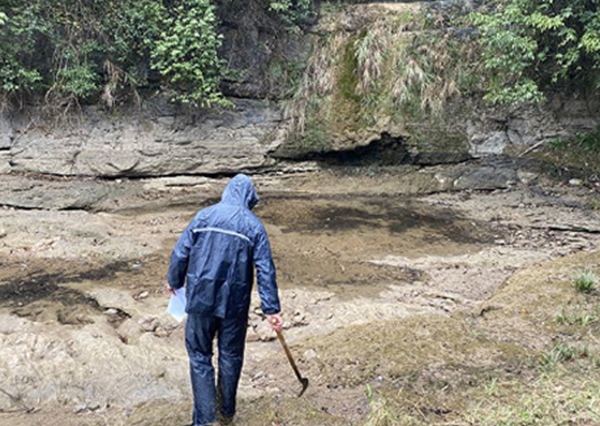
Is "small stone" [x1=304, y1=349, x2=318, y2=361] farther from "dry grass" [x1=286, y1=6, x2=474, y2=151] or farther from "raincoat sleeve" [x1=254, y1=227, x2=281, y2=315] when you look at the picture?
"dry grass" [x1=286, y1=6, x2=474, y2=151]

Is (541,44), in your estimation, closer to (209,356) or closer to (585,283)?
(585,283)

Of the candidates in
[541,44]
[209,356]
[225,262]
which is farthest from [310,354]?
[541,44]

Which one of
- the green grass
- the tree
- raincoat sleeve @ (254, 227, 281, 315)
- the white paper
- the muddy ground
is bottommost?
the muddy ground

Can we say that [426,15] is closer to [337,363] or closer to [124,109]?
[124,109]

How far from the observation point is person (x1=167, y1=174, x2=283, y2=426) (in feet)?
9.89

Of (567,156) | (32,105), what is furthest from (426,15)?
(32,105)

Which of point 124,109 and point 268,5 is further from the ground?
point 268,5

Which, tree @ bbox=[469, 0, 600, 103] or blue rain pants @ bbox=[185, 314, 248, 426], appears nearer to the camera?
blue rain pants @ bbox=[185, 314, 248, 426]

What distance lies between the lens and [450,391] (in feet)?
11.0

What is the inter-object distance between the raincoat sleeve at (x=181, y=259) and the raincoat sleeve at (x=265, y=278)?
416 mm

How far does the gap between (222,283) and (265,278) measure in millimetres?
254

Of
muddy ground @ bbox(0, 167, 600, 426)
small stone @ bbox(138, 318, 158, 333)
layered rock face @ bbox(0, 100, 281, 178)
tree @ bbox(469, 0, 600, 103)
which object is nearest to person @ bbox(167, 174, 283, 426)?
muddy ground @ bbox(0, 167, 600, 426)

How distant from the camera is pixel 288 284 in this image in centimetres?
583

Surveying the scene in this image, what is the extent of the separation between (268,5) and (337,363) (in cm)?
831
